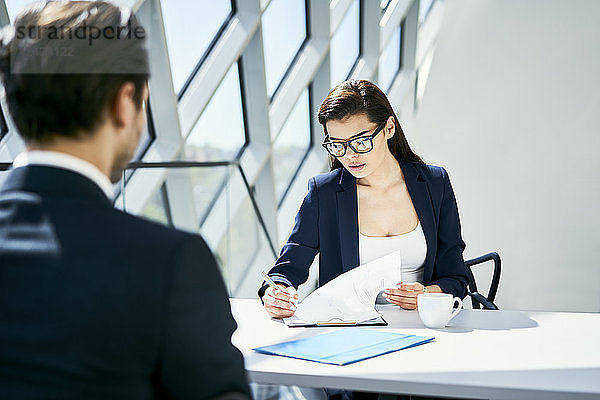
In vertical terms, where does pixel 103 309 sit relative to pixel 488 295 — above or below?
above

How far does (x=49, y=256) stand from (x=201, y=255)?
194mm

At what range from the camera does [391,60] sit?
961cm

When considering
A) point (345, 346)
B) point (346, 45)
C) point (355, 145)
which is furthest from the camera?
point (346, 45)

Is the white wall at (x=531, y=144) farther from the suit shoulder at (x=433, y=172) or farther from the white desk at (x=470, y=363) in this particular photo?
the white desk at (x=470, y=363)

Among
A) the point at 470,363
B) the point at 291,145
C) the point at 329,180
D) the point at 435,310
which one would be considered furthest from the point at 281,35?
the point at 470,363

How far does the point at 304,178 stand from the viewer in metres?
8.40

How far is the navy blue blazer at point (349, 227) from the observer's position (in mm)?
2512

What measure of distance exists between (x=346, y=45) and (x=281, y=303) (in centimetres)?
689

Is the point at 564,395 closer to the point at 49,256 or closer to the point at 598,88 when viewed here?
the point at 49,256

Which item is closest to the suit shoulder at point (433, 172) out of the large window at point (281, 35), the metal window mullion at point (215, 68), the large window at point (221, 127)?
the metal window mullion at point (215, 68)

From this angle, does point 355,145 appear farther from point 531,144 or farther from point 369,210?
point 531,144

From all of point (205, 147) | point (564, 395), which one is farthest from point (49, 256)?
point (205, 147)

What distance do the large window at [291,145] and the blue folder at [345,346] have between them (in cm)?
579

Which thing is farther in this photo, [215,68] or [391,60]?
[391,60]
